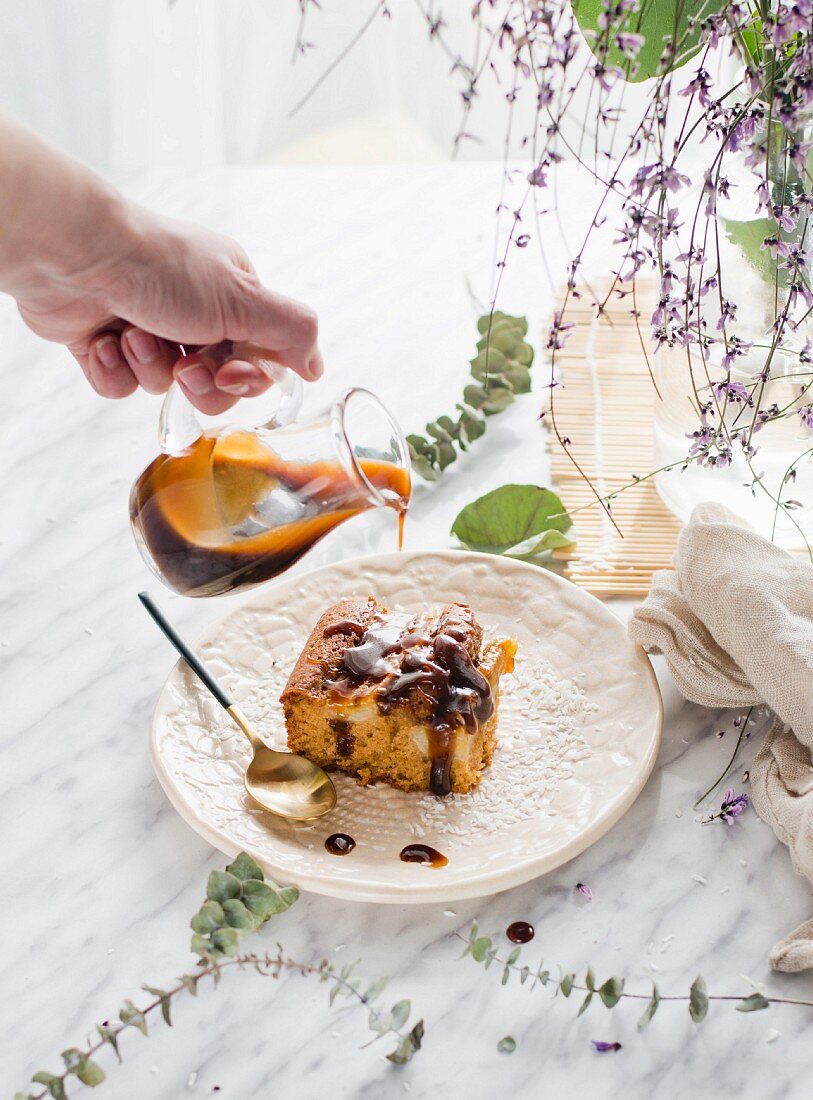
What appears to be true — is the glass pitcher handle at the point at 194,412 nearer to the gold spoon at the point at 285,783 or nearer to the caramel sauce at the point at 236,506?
the caramel sauce at the point at 236,506

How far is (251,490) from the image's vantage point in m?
1.03

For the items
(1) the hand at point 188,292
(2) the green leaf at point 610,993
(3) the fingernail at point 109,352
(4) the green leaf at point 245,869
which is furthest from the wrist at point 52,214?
(2) the green leaf at point 610,993

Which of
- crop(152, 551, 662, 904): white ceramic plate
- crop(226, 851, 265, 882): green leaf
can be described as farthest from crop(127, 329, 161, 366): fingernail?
crop(226, 851, 265, 882): green leaf

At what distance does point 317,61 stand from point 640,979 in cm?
289

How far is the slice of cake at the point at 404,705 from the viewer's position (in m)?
1.18

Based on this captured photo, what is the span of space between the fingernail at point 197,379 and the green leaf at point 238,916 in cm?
46

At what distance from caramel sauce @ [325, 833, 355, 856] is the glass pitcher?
0.87ft

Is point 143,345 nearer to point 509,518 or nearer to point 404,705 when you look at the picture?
point 404,705

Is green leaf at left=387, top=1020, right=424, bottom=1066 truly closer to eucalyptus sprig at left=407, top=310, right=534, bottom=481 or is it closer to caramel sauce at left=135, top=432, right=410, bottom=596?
caramel sauce at left=135, top=432, right=410, bottom=596

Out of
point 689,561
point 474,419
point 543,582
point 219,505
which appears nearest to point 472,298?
point 474,419

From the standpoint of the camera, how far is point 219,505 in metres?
Result: 1.02

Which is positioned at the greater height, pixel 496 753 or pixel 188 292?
pixel 188 292

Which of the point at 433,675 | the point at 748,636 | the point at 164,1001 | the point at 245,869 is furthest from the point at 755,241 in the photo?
the point at 164,1001

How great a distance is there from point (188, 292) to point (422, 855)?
569 millimetres
